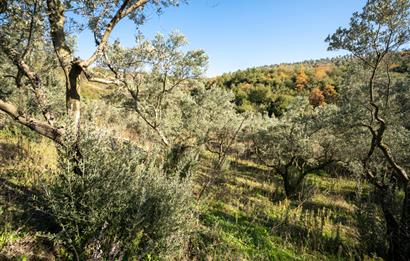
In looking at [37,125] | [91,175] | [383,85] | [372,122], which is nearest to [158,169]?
[91,175]

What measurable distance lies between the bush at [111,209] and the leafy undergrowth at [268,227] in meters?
1.11

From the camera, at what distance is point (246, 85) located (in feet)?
224

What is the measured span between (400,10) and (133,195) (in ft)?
27.0

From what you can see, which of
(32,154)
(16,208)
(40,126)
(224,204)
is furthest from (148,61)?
(16,208)

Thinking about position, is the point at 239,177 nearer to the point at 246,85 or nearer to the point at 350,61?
the point at 350,61

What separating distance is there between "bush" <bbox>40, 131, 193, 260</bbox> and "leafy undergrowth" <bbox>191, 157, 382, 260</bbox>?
1107 millimetres

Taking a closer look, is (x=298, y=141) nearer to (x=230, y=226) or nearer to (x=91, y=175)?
(x=230, y=226)

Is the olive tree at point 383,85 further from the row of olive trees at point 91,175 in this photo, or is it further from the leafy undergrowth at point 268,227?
the row of olive trees at point 91,175

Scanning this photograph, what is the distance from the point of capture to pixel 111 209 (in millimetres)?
3754

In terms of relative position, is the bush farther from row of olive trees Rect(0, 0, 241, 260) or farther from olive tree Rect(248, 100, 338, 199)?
olive tree Rect(248, 100, 338, 199)

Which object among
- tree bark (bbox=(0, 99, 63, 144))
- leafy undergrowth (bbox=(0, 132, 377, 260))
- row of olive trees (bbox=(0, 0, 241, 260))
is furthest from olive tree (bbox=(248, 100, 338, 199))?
tree bark (bbox=(0, 99, 63, 144))

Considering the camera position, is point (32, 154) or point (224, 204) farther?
point (224, 204)

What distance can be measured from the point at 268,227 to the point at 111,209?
18.0 ft

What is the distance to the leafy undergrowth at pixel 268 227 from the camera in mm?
5520
